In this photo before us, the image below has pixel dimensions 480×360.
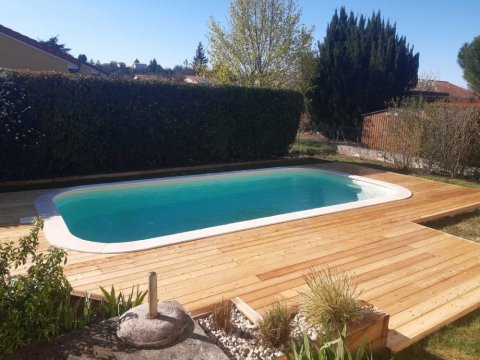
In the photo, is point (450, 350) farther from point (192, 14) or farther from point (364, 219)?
point (192, 14)

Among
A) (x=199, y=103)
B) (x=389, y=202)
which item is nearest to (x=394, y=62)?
(x=199, y=103)

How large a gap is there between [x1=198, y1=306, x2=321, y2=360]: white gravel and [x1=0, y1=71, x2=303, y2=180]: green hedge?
8.10 metres

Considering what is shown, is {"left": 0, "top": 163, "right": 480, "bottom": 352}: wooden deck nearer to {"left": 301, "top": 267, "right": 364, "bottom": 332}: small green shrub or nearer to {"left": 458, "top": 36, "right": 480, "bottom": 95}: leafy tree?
{"left": 301, "top": 267, "right": 364, "bottom": 332}: small green shrub

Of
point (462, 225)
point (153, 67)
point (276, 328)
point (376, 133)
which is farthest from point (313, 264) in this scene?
point (153, 67)

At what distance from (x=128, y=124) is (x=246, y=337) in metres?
8.92

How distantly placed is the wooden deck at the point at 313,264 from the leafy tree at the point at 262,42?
15.3m

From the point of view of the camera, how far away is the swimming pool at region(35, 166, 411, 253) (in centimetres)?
624

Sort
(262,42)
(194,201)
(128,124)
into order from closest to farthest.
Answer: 1. (194,201)
2. (128,124)
3. (262,42)

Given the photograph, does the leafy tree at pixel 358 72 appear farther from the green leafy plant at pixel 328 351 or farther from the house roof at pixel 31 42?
the green leafy plant at pixel 328 351

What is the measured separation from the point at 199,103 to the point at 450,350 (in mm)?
10198

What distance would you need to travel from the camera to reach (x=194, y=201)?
9.45 meters

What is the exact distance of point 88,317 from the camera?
9.18 feet

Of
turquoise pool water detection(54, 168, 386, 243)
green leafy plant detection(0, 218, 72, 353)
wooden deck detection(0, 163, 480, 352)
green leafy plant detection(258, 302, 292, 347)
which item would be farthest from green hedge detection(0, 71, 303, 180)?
green leafy plant detection(258, 302, 292, 347)

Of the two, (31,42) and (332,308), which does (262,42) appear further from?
(332,308)
